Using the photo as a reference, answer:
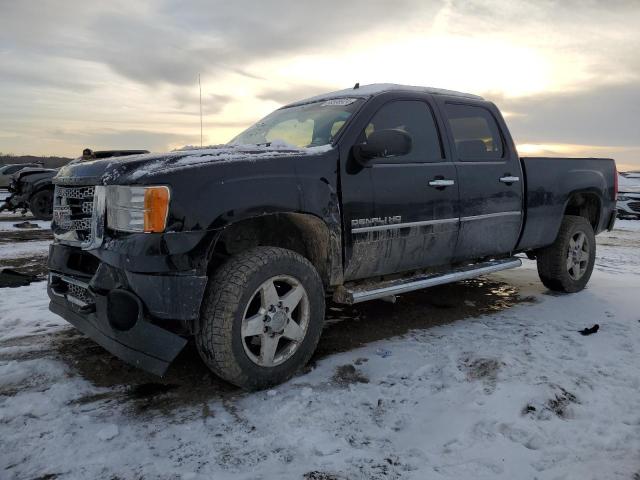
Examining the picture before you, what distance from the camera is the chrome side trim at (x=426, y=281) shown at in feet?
11.8

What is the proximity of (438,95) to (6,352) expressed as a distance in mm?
4027

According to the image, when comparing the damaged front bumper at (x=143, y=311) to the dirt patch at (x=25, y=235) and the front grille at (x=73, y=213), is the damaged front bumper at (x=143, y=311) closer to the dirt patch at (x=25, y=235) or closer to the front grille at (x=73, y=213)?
the front grille at (x=73, y=213)

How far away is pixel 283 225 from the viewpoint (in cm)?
356

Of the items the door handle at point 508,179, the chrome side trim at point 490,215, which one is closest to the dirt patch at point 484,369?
the chrome side trim at point 490,215

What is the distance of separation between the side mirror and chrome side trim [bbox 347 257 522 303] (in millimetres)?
974

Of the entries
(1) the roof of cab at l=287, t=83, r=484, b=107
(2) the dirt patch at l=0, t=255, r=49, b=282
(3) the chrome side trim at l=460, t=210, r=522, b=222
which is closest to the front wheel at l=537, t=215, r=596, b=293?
(3) the chrome side trim at l=460, t=210, r=522, b=222

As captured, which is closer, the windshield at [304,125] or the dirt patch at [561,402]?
the dirt patch at [561,402]

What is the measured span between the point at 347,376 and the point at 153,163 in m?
1.79

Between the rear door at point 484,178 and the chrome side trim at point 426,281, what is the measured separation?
4.5 inches

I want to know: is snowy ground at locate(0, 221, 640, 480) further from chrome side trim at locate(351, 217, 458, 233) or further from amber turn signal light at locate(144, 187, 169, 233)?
amber turn signal light at locate(144, 187, 169, 233)

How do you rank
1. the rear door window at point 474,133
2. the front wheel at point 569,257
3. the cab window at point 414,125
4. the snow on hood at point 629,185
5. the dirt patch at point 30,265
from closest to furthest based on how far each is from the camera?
the cab window at point 414,125 < the rear door window at point 474,133 < the front wheel at point 569,257 < the dirt patch at point 30,265 < the snow on hood at point 629,185

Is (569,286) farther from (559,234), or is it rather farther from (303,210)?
(303,210)

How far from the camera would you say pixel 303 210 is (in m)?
3.23

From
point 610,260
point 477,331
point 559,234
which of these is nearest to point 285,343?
point 477,331
